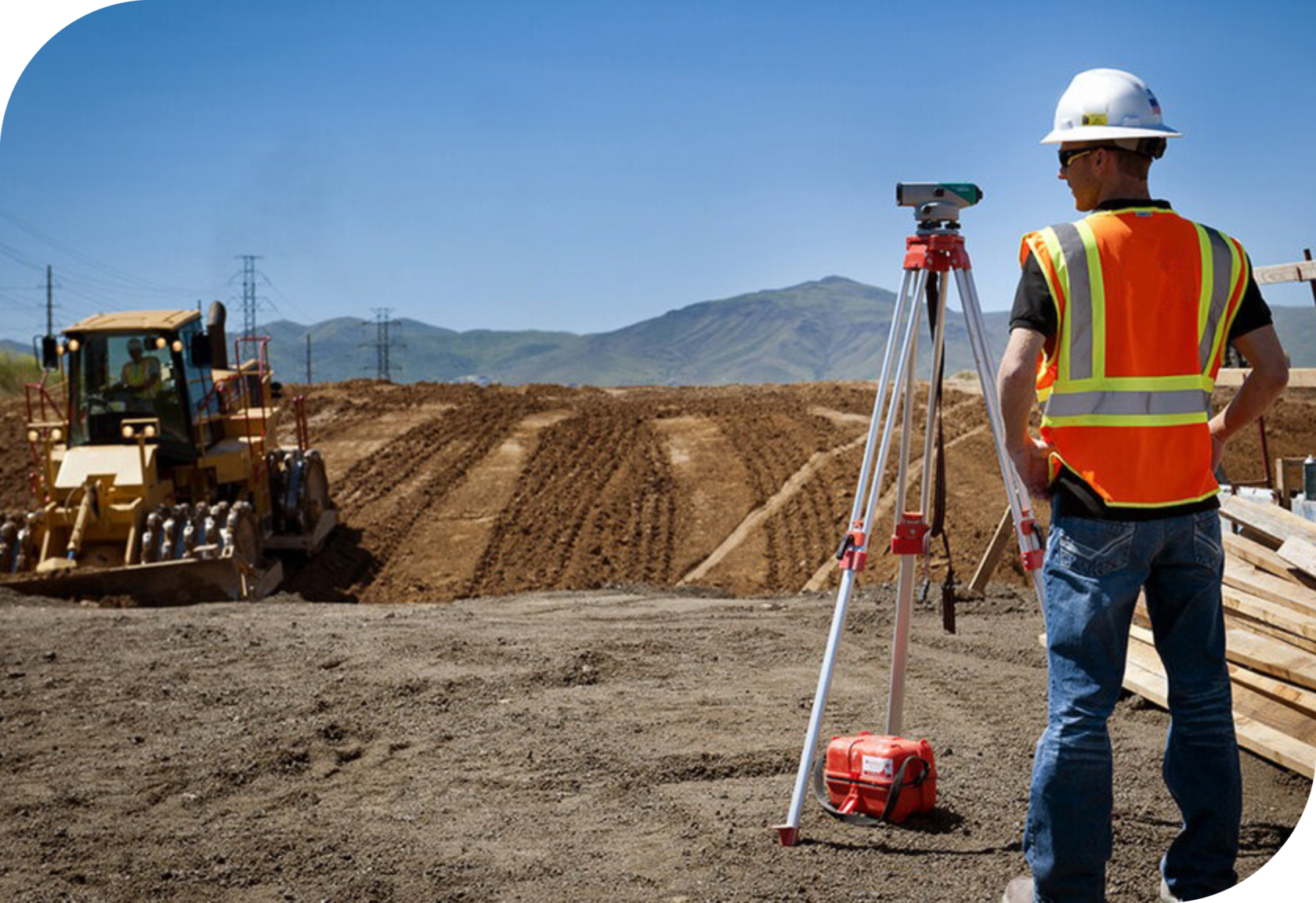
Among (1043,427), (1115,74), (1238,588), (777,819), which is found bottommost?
(777,819)

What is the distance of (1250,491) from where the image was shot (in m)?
9.16

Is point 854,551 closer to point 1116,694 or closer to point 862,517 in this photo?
point 862,517

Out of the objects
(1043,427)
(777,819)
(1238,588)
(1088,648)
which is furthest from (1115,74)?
(1238,588)

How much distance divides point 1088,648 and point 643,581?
12907 mm

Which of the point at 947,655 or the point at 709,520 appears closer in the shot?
the point at 947,655

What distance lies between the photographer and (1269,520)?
6.46 metres

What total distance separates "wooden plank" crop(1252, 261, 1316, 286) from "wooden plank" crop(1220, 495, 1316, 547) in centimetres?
131

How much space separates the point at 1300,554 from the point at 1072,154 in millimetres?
3255

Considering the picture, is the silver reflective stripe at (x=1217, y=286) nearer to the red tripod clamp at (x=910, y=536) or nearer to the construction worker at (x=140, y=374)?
the red tripod clamp at (x=910, y=536)

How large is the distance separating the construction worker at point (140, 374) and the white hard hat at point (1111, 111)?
40.9 feet

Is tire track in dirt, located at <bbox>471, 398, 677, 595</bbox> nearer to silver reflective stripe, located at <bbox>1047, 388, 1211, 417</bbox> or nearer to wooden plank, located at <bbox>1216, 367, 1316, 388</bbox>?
wooden plank, located at <bbox>1216, 367, 1316, 388</bbox>

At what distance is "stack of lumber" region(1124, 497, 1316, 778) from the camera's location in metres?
5.25

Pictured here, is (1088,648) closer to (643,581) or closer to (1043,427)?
(1043,427)

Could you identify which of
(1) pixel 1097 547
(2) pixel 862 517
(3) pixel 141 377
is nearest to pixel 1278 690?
(2) pixel 862 517
